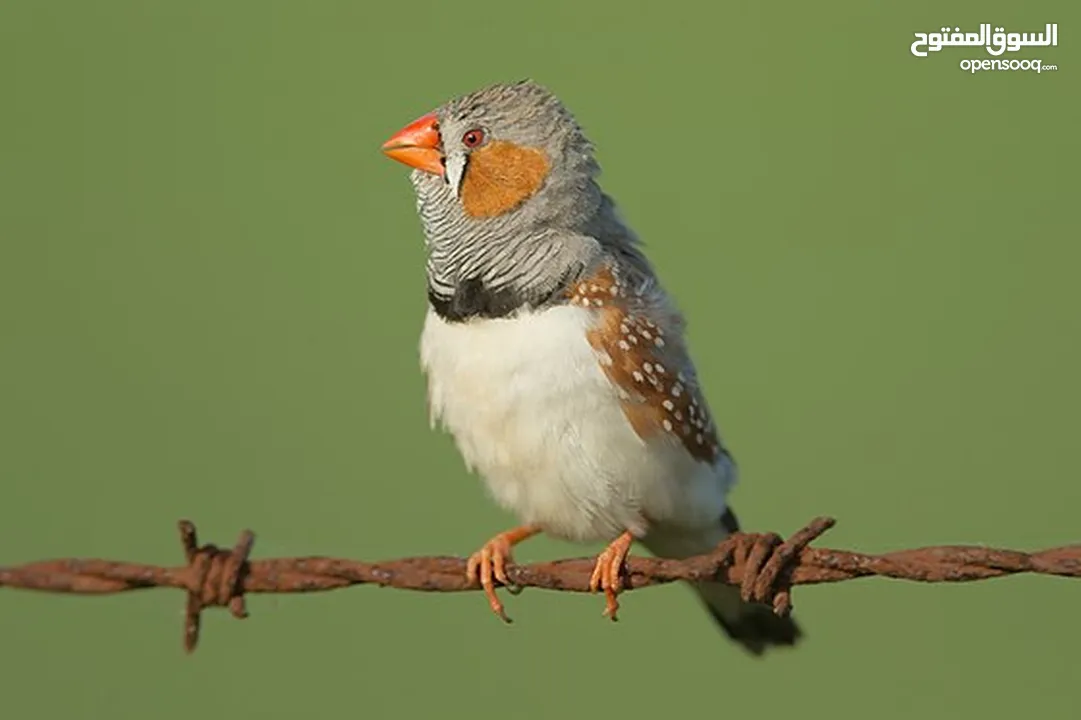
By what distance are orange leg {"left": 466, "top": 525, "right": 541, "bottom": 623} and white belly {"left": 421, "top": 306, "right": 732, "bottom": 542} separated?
125mm

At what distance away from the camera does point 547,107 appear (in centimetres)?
408

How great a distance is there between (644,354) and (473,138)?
73 centimetres

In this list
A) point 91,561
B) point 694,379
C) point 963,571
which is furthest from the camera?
point 694,379

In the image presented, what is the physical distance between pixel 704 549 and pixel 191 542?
1.74m

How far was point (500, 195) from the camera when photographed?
13.2ft

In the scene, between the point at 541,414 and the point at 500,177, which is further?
the point at 500,177

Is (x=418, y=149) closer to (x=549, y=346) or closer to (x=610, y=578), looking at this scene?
(x=549, y=346)

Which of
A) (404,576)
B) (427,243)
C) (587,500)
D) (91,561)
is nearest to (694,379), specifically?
(587,500)

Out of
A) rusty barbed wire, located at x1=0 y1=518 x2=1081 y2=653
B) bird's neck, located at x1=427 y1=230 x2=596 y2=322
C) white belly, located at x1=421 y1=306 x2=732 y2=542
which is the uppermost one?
bird's neck, located at x1=427 y1=230 x2=596 y2=322

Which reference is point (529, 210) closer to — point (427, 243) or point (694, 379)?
point (427, 243)

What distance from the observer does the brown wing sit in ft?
12.4

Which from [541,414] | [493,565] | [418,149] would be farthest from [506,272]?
[493,565]

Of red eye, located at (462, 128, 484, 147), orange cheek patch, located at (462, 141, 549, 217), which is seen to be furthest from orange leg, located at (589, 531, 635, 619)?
red eye, located at (462, 128, 484, 147)

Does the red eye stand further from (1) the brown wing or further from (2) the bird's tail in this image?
(2) the bird's tail
